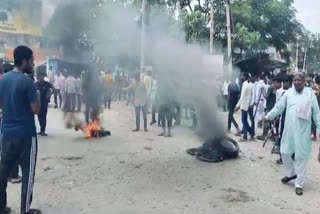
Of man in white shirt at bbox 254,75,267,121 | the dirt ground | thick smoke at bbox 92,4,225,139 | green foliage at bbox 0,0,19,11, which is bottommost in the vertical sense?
the dirt ground

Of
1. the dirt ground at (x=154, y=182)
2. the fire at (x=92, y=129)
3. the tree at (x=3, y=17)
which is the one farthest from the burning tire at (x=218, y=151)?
the tree at (x=3, y=17)

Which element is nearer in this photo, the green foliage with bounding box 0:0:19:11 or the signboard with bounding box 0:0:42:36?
the signboard with bounding box 0:0:42:36

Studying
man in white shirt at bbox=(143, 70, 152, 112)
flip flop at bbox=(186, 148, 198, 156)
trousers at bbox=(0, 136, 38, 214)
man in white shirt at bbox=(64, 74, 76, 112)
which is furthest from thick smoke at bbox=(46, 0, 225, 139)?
trousers at bbox=(0, 136, 38, 214)

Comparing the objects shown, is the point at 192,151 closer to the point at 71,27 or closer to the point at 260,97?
the point at 71,27

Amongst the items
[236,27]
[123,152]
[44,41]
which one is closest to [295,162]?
[123,152]

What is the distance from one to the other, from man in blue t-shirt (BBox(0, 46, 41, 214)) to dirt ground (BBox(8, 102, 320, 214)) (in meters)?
0.61

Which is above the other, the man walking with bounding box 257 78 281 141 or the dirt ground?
the man walking with bounding box 257 78 281 141

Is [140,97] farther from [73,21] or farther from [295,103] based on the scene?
[295,103]

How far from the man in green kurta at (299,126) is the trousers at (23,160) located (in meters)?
3.55

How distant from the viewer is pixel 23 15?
8953 mm

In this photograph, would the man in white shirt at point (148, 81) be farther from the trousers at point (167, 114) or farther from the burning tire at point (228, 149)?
the burning tire at point (228, 149)

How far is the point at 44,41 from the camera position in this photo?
9695 millimetres

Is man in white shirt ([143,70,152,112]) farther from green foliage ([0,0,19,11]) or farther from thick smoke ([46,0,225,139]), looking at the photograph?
green foliage ([0,0,19,11])

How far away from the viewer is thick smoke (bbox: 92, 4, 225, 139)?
26.1 ft
